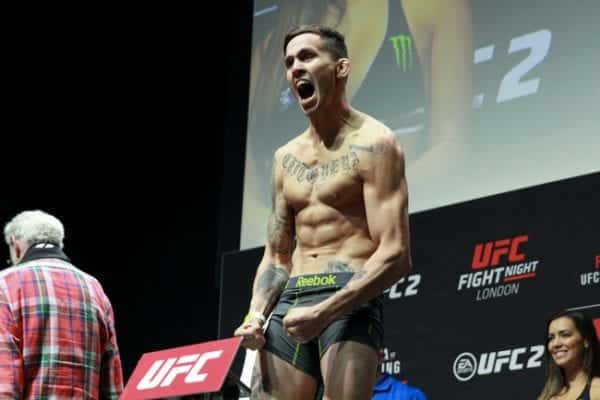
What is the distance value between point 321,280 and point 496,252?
2383 millimetres

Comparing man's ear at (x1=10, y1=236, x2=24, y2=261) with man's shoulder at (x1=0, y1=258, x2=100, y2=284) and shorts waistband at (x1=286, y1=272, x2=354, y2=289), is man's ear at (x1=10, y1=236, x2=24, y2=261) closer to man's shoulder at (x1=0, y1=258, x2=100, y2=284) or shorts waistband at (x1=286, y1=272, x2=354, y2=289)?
man's shoulder at (x1=0, y1=258, x2=100, y2=284)

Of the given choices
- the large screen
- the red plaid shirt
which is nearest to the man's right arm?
the red plaid shirt

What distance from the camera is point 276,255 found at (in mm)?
2850

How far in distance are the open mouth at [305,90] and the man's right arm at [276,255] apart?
214 mm

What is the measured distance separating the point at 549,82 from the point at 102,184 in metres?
3.56

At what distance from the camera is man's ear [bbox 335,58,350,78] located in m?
2.81

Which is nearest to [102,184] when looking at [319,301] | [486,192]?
[486,192]

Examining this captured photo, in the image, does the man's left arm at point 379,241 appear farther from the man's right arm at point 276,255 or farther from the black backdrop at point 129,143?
the black backdrop at point 129,143

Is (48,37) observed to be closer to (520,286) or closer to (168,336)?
(168,336)

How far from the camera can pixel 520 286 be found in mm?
4727

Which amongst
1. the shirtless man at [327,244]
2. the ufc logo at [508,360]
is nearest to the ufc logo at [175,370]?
the shirtless man at [327,244]

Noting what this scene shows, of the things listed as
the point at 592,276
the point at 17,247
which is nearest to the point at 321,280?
the point at 17,247

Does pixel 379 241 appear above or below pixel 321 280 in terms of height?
above

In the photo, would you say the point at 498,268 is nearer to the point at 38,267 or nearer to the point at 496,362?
the point at 496,362
